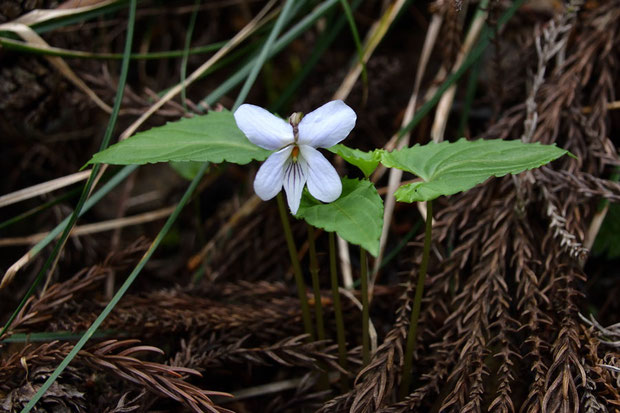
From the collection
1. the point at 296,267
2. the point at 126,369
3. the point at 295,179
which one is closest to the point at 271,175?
the point at 295,179

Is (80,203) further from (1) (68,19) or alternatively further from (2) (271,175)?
(1) (68,19)

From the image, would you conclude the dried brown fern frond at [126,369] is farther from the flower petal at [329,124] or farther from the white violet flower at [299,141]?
the flower petal at [329,124]

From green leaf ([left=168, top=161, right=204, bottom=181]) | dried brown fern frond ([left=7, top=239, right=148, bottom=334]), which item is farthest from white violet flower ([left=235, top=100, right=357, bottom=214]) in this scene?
green leaf ([left=168, top=161, right=204, bottom=181])

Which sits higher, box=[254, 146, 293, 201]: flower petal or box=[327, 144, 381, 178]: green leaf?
box=[254, 146, 293, 201]: flower petal

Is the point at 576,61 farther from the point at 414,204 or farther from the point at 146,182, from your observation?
the point at 146,182

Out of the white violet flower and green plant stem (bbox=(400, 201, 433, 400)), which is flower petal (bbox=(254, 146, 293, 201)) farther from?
green plant stem (bbox=(400, 201, 433, 400))

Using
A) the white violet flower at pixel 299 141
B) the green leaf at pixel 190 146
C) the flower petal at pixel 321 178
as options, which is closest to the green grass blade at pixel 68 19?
the green leaf at pixel 190 146

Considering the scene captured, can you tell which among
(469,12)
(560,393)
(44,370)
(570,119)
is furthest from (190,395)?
(469,12)
